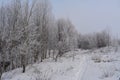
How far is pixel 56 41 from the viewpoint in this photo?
1260 inches

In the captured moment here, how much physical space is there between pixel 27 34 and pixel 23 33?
1281 millimetres

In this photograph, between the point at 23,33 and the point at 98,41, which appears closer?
the point at 23,33

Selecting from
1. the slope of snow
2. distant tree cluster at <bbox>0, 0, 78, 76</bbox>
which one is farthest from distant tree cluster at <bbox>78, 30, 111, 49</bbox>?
the slope of snow

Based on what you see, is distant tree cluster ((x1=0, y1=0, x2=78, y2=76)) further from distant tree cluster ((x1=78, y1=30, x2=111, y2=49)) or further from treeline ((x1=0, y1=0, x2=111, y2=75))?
distant tree cluster ((x1=78, y1=30, x2=111, y2=49))

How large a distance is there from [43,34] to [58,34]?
910cm

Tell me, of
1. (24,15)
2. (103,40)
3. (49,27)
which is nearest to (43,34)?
(49,27)

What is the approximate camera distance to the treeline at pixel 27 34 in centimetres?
1108

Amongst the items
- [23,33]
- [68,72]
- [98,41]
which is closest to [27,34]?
[23,33]

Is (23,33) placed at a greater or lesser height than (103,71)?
greater

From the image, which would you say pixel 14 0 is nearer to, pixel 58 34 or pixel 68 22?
pixel 58 34

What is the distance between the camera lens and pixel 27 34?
1702cm

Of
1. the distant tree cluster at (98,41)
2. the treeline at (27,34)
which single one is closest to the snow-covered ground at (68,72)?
the treeline at (27,34)

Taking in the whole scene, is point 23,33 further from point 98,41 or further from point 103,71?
point 98,41

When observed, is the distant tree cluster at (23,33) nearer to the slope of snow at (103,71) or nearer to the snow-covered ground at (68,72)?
the snow-covered ground at (68,72)
